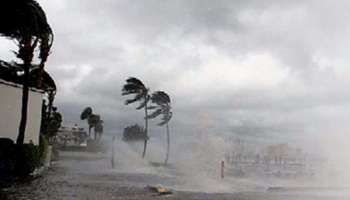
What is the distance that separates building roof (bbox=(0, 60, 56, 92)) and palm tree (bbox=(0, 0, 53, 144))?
6790 millimetres

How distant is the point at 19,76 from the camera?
115 feet

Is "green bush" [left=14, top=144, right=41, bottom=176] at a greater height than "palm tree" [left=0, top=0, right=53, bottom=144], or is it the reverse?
"palm tree" [left=0, top=0, right=53, bottom=144]

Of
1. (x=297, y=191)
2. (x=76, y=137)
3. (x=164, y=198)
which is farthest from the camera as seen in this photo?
(x=76, y=137)

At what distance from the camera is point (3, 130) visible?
28859mm

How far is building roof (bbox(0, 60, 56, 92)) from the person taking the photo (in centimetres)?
3128

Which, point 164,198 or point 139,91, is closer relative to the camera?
point 164,198

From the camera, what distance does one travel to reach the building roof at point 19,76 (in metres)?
31.3

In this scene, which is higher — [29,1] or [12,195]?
[29,1]

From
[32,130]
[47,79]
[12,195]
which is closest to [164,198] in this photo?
[12,195]

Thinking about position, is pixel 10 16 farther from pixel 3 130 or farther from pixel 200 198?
pixel 200 198

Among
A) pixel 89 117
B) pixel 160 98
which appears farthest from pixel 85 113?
pixel 160 98

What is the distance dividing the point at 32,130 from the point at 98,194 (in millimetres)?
16410

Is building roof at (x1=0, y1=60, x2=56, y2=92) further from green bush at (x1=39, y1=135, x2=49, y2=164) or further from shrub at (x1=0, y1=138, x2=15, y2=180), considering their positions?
shrub at (x1=0, y1=138, x2=15, y2=180)

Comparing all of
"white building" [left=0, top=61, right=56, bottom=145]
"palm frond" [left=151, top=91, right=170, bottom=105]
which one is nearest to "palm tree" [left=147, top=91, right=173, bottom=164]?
"palm frond" [left=151, top=91, right=170, bottom=105]
